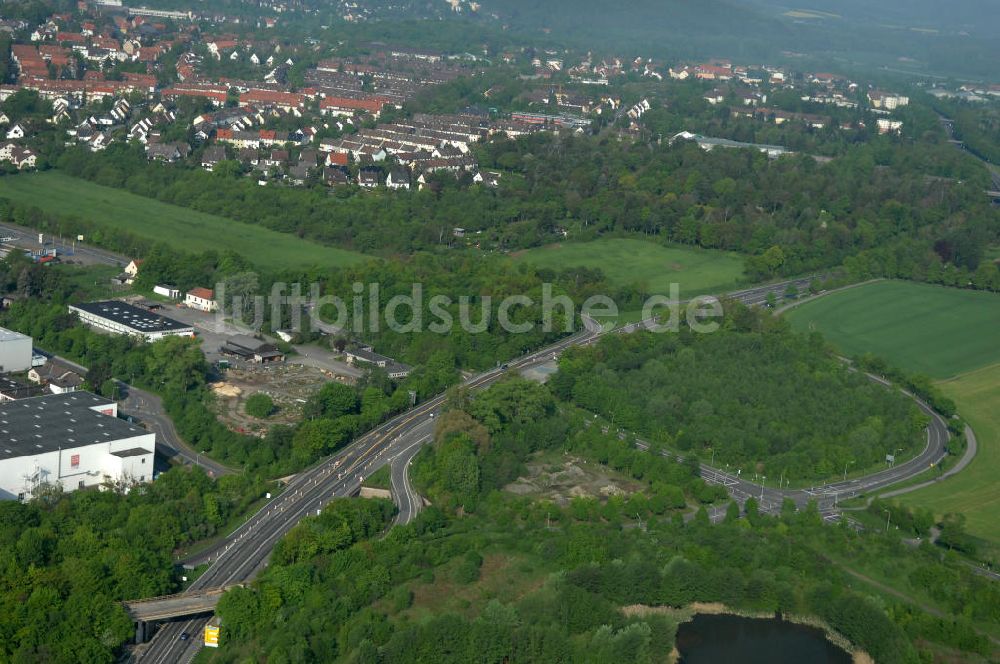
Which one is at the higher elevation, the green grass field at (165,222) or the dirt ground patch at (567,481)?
the green grass field at (165,222)

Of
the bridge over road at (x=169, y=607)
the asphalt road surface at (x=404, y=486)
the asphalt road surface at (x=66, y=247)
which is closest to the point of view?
the bridge over road at (x=169, y=607)

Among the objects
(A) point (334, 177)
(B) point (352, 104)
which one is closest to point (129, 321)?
(A) point (334, 177)

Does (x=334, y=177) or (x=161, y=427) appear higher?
(x=334, y=177)

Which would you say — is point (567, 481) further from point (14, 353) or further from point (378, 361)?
point (14, 353)

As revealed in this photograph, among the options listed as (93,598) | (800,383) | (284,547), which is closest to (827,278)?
(800,383)

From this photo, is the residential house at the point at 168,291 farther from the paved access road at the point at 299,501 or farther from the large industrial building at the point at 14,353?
the paved access road at the point at 299,501

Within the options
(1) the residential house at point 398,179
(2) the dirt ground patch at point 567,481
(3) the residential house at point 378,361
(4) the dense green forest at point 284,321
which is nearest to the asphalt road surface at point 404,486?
(4) the dense green forest at point 284,321

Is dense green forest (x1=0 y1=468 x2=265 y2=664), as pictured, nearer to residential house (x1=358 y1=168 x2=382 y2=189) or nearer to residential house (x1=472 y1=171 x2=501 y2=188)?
residential house (x1=358 y1=168 x2=382 y2=189)
